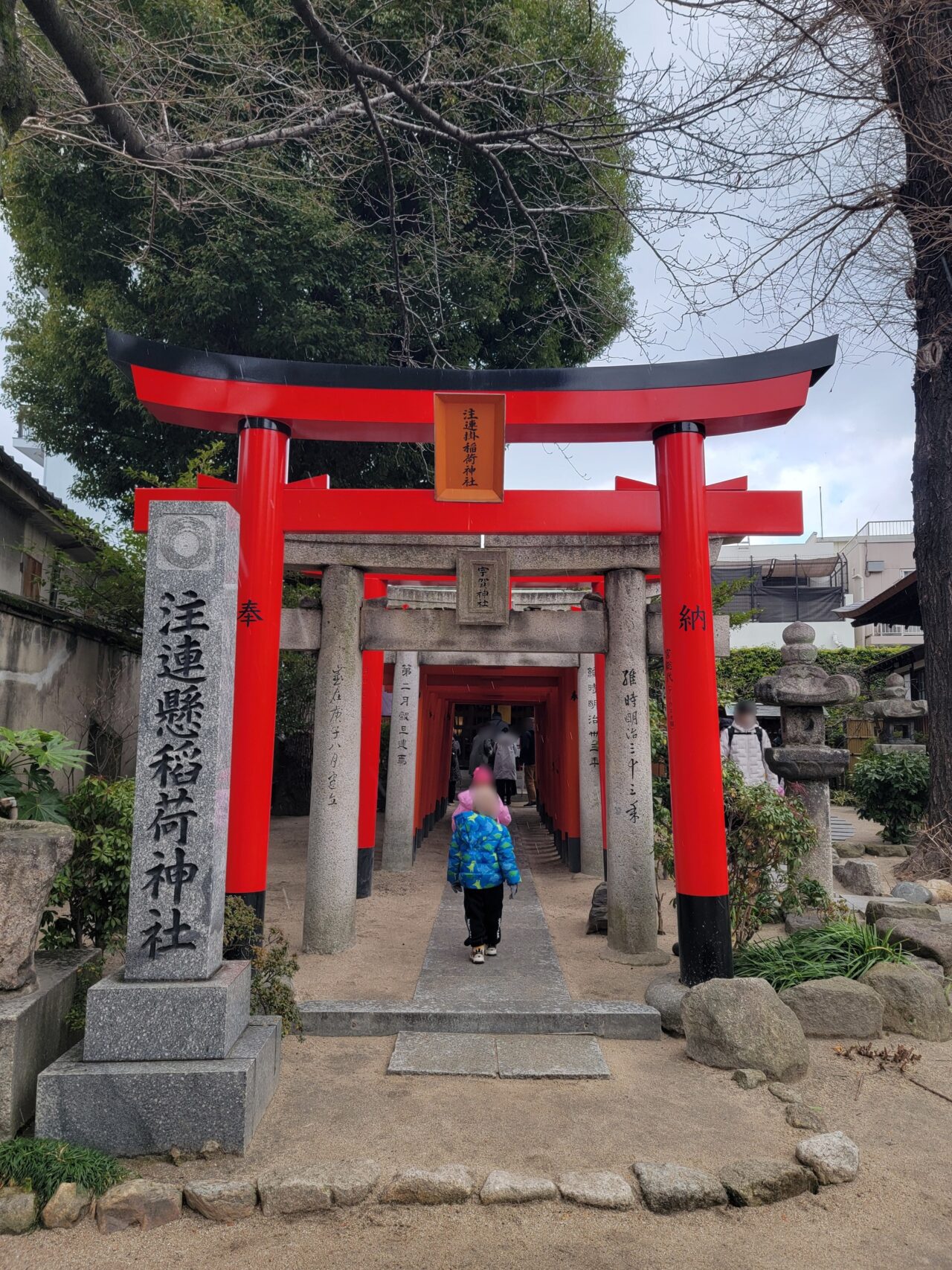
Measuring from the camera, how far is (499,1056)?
4.91 meters

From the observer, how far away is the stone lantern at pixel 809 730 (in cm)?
796

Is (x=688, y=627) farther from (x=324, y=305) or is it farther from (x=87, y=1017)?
(x=324, y=305)

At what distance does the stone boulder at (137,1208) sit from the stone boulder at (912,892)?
6.93 meters

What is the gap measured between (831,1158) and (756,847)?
2.95 m

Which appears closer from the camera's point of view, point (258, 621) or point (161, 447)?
point (258, 621)

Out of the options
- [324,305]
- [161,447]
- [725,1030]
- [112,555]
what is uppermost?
[324,305]

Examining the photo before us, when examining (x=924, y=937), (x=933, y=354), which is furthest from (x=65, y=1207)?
(x=933, y=354)

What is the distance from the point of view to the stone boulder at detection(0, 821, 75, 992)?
12.6 feet

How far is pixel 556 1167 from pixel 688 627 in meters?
3.66

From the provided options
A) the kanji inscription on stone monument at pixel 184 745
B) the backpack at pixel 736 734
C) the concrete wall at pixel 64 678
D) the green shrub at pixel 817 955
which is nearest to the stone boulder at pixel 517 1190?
the kanji inscription on stone monument at pixel 184 745

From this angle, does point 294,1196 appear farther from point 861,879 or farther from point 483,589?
point 861,879

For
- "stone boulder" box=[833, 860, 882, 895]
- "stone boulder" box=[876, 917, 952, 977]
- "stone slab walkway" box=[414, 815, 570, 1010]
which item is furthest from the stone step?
"stone boulder" box=[833, 860, 882, 895]

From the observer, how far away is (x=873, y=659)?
24.0 m

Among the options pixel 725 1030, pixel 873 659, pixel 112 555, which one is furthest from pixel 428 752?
pixel 873 659
